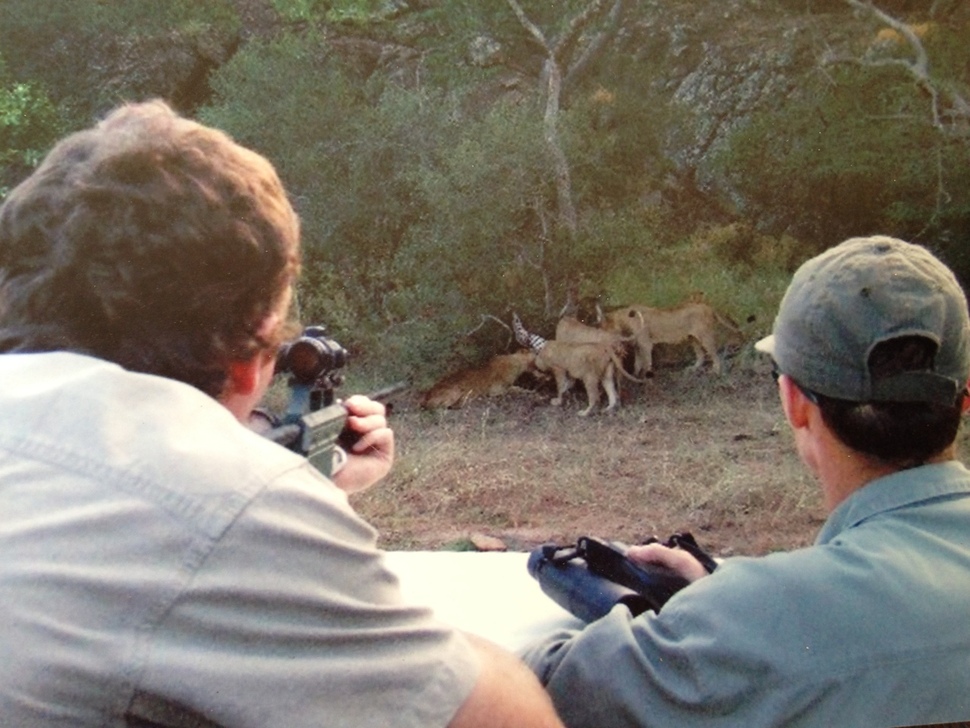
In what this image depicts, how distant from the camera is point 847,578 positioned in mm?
796

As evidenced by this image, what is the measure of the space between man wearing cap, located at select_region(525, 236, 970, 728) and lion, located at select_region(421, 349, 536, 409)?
7.58 feet

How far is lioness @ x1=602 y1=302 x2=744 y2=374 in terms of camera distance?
10.2ft

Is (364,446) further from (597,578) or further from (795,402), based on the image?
(795,402)

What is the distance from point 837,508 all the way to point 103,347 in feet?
1.73

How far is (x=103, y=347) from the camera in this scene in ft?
2.47

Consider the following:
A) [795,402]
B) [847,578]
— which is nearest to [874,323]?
[795,402]

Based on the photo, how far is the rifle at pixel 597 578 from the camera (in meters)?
1.01

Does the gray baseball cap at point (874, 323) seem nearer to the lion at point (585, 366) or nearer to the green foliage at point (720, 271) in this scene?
the green foliage at point (720, 271)

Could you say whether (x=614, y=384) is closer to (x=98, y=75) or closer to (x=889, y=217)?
(x=889, y=217)

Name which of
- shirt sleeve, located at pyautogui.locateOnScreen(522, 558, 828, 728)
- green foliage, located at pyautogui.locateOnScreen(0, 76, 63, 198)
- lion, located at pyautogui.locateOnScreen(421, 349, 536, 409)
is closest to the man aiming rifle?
shirt sleeve, located at pyautogui.locateOnScreen(522, 558, 828, 728)

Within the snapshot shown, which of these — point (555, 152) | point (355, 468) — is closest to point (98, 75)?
point (555, 152)

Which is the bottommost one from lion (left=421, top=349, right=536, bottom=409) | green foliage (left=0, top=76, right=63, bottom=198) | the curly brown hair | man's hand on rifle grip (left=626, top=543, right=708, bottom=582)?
lion (left=421, top=349, right=536, bottom=409)

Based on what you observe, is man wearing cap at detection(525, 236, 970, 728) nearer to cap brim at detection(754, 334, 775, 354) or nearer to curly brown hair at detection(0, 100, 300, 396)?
cap brim at detection(754, 334, 775, 354)

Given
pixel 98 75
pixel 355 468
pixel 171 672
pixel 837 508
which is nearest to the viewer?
pixel 171 672
